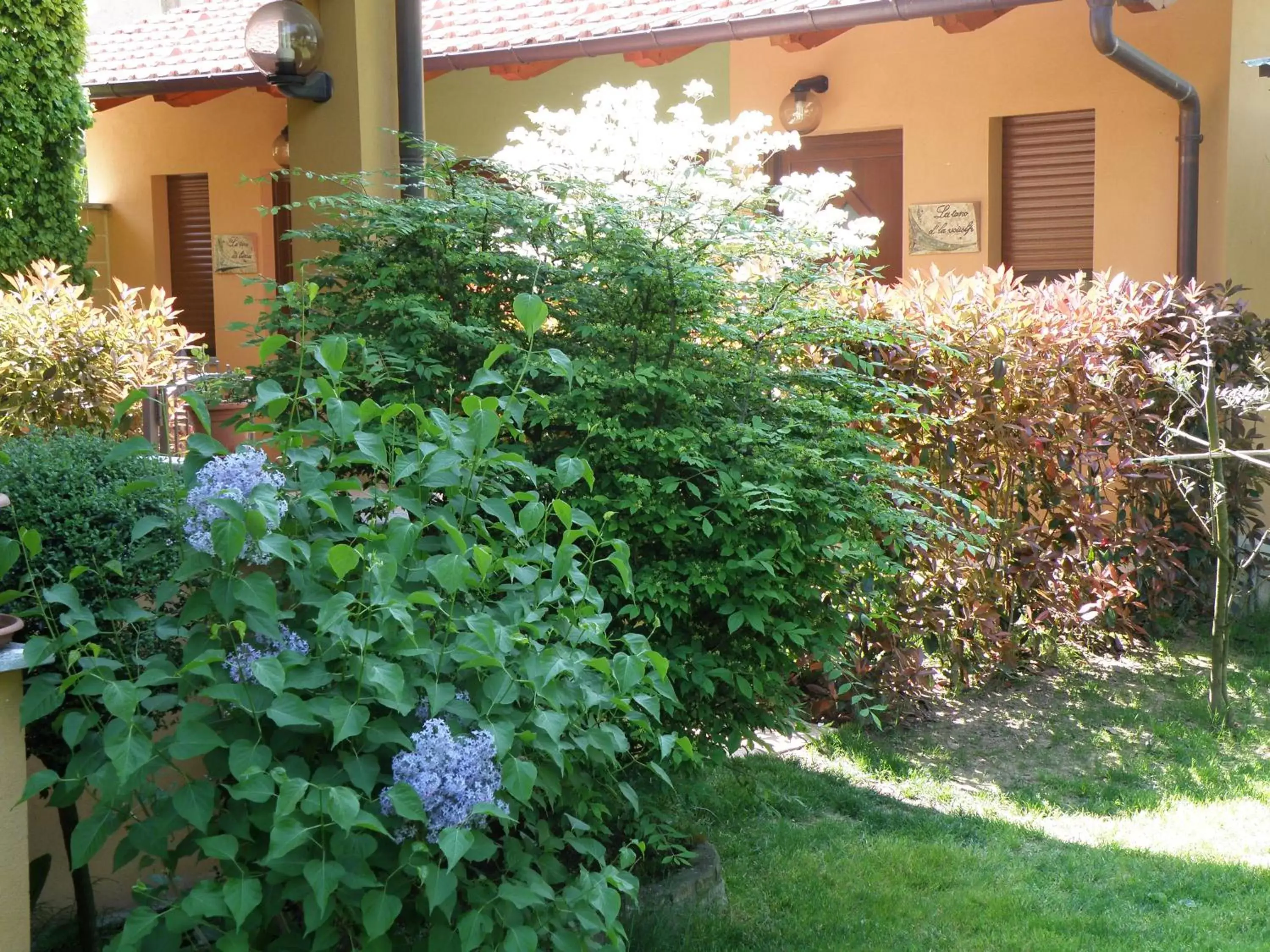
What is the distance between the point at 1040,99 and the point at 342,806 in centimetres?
824

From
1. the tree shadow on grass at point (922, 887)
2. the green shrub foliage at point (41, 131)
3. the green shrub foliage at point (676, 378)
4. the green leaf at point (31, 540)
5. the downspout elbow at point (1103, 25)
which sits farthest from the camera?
the green shrub foliage at point (41, 131)

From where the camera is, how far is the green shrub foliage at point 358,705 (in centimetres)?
225

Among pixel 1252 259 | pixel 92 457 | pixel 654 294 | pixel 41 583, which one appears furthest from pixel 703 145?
pixel 1252 259

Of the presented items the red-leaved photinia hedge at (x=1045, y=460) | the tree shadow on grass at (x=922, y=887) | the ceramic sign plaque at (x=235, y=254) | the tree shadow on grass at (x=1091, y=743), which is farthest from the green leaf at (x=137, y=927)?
the ceramic sign plaque at (x=235, y=254)

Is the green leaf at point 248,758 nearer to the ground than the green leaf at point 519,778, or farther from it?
farther from it

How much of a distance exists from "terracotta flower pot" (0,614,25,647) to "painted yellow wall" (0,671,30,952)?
0.07 m

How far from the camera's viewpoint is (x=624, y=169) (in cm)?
516

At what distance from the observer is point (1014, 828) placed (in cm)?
475

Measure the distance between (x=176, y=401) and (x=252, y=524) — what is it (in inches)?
198

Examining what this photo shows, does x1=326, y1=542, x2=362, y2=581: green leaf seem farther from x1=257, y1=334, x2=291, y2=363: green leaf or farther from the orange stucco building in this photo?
the orange stucco building

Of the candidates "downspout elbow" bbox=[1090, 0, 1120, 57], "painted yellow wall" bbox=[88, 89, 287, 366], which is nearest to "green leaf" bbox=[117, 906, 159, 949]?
"downspout elbow" bbox=[1090, 0, 1120, 57]

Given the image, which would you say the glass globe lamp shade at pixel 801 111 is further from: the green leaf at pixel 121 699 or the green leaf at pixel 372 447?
the green leaf at pixel 121 699

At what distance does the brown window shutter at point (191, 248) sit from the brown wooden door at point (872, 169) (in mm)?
6345

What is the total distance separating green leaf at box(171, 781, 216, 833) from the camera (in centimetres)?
225
